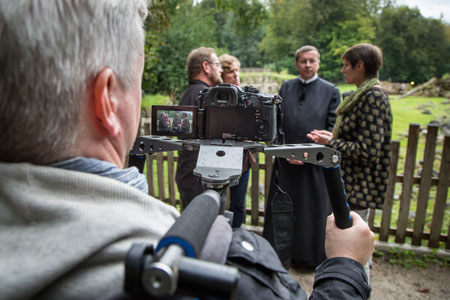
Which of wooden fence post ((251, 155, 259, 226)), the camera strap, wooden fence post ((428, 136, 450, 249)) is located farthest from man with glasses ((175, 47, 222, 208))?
wooden fence post ((428, 136, 450, 249))

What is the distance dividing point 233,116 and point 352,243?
0.68 meters

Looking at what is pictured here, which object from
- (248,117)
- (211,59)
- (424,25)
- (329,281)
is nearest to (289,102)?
(211,59)

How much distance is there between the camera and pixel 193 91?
3328 millimetres

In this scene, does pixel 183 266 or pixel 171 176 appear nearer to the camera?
pixel 183 266

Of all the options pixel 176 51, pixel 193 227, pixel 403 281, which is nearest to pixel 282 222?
pixel 193 227

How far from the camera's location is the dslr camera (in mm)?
1364

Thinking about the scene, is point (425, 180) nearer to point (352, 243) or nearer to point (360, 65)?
point (360, 65)

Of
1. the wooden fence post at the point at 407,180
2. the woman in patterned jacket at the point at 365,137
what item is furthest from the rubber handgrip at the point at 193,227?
the wooden fence post at the point at 407,180

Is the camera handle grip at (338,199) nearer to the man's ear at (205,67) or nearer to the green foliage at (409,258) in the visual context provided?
the man's ear at (205,67)

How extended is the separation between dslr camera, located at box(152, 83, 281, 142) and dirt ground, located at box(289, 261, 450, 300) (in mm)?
2472

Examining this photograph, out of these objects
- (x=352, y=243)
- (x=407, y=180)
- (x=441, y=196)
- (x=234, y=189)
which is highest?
(x=352, y=243)

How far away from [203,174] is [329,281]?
518mm

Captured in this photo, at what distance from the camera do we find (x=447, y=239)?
3740 millimetres

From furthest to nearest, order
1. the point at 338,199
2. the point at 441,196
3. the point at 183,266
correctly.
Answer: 1. the point at 441,196
2. the point at 338,199
3. the point at 183,266
